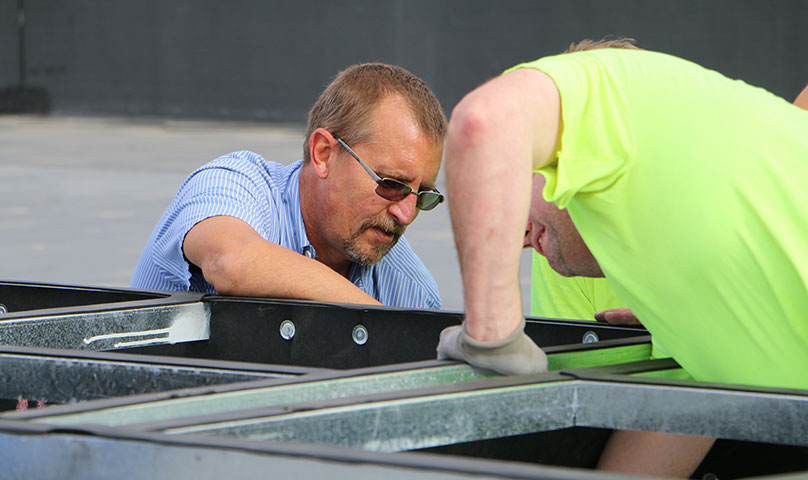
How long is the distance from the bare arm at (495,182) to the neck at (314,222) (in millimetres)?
1414

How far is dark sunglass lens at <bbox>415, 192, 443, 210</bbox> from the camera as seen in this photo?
2.90 metres

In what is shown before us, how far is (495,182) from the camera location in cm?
153

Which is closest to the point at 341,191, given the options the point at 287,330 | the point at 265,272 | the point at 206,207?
the point at 206,207

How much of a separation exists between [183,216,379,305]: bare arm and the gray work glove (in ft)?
2.80

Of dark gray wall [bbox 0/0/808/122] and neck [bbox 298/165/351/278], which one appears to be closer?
neck [bbox 298/165/351/278]

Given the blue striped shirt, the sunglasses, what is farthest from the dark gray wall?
the sunglasses

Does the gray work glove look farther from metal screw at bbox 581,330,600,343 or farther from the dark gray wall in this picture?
the dark gray wall

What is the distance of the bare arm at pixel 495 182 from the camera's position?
5.02 ft

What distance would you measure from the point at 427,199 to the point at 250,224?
483 mm

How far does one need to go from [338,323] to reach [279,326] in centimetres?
15

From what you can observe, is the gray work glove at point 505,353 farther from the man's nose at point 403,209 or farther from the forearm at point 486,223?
the man's nose at point 403,209

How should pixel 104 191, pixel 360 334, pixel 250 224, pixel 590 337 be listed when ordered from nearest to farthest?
1. pixel 590 337
2. pixel 360 334
3. pixel 250 224
4. pixel 104 191

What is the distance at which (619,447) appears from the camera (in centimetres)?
196

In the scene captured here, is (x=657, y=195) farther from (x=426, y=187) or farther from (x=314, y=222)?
(x=314, y=222)
